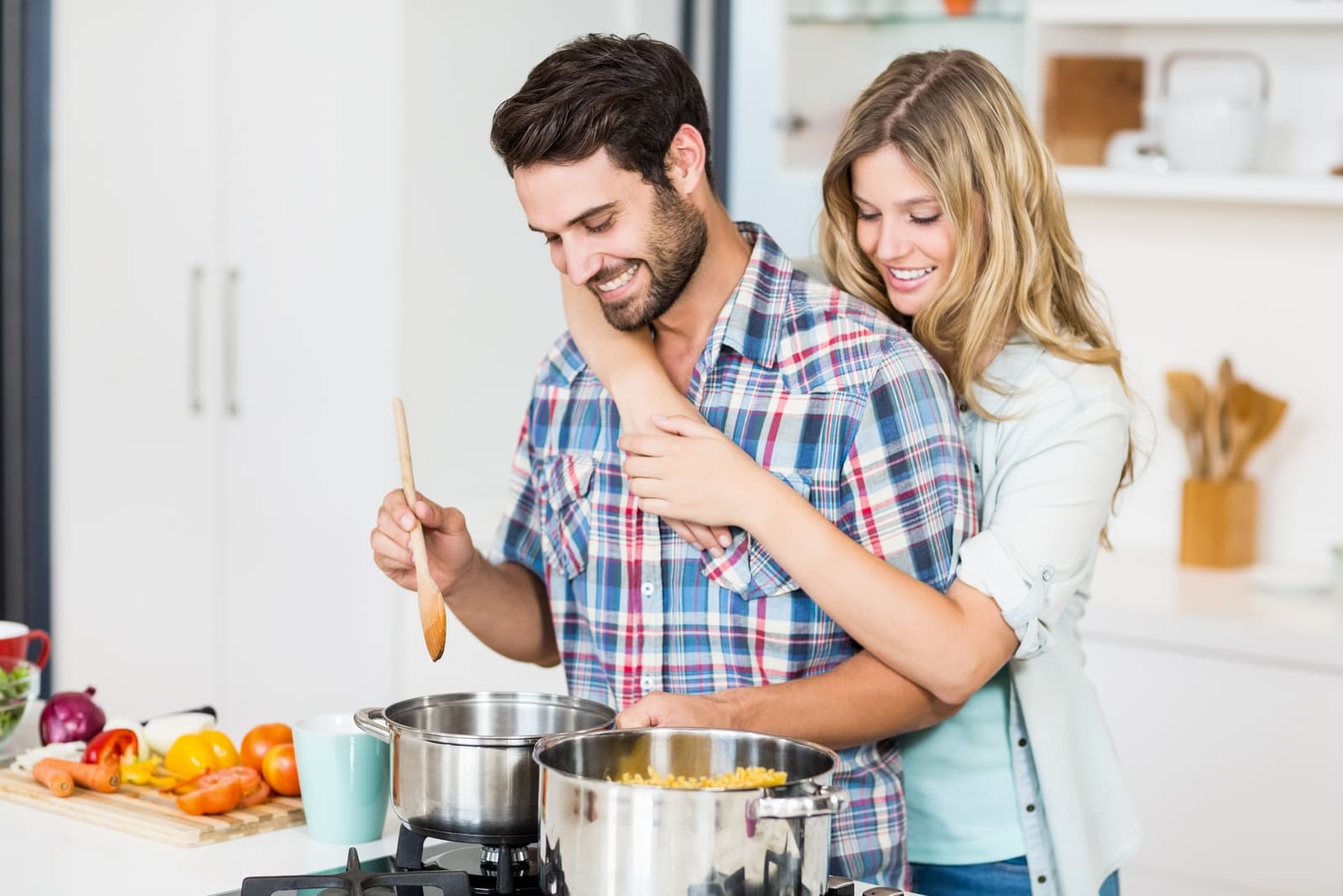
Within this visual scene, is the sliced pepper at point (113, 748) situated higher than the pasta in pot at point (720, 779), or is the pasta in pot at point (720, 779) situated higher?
the pasta in pot at point (720, 779)

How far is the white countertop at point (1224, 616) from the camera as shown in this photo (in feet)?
8.29

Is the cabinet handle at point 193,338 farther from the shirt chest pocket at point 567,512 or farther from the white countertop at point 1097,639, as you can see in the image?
the shirt chest pocket at point 567,512

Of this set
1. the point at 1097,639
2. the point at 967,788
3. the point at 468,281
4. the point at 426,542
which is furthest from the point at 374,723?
the point at 468,281

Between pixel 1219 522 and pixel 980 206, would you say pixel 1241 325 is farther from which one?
pixel 980 206

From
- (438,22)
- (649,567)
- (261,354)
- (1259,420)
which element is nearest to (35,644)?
(261,354)

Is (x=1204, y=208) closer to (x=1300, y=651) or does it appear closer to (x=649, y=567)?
(x=1300, y=651)

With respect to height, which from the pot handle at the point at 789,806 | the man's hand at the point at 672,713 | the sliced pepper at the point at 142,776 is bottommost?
the sliced pepper at the point at 142,776

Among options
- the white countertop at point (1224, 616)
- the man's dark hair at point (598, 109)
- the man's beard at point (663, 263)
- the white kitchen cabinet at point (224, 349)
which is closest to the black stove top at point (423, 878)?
the man's beard at point (663, 263)

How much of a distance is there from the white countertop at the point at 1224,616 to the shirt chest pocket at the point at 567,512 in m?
1.23

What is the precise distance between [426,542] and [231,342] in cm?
183

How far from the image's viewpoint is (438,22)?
10.2 ft

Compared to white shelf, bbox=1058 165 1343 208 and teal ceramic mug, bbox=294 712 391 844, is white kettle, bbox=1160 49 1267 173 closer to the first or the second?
white shelf, bbox=1058 165 1343 208

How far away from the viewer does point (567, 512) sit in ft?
5.80

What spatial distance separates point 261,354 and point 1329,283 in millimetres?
2127
